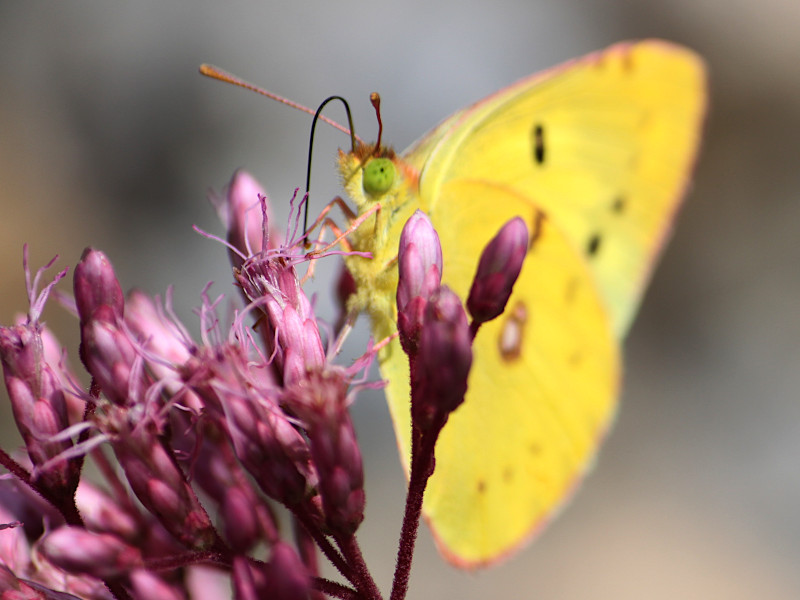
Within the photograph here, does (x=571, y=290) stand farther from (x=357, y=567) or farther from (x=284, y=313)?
(x=357, y=567)

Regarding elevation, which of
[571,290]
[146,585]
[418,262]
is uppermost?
[418,262]

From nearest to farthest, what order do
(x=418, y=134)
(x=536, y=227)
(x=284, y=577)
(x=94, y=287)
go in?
(x=284, y=577)
(x=94, y=287)
(x=536, y=227)
(x=418, y=134)

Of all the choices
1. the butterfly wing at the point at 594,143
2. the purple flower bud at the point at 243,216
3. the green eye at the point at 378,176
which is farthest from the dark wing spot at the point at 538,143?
→ the purple flower bud at the point at 243,216

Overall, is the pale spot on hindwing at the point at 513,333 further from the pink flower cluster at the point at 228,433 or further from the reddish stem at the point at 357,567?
the reddish stem at the point at 357,567

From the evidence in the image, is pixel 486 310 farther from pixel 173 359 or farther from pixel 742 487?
pixel 742 487

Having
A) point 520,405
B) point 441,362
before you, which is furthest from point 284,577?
point 520,405

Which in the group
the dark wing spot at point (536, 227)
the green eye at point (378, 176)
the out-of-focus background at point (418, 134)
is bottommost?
the out-of-focus background at point (418, 134)

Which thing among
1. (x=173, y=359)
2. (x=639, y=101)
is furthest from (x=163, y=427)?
(x=639, y=101)
